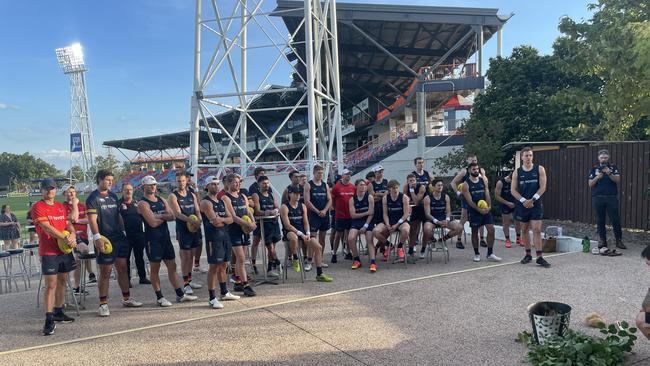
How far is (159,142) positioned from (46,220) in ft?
214

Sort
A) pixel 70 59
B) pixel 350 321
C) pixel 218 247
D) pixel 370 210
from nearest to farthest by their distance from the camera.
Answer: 1. pixel 350 321
2. pixel 218 247
3. pixel 370 210
4. pixel 70 59

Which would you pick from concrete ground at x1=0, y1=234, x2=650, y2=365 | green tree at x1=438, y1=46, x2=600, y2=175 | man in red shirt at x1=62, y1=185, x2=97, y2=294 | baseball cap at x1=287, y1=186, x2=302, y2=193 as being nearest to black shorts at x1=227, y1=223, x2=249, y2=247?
concrete ground at x1=0, y1=234, x2=650, y2=365

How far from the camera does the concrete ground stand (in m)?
4.14

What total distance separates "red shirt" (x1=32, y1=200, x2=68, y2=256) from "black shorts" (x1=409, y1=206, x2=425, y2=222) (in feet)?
19.3

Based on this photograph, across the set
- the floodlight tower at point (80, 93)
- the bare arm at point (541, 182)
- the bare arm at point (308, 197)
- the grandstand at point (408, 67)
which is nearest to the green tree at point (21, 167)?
the floodlight tower at point (80, 93)

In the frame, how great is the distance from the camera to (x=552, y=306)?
4.09m

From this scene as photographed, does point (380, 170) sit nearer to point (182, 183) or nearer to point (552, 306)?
point (182, 183)

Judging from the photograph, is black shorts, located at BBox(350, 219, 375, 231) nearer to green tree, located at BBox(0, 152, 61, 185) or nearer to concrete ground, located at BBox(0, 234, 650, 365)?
concrete ground, located at BBox(0, 234, 650, 365)

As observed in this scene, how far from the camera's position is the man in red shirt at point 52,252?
17.0 feet

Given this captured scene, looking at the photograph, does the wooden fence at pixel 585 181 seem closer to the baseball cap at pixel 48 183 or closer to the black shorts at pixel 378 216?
the black shorts at pixel 378 216

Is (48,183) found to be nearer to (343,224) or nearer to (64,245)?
(64,245)

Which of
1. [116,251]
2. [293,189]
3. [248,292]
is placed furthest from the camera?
[293,189]

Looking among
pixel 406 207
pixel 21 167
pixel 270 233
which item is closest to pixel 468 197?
pixel 406 207

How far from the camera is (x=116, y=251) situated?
19.6 feet
